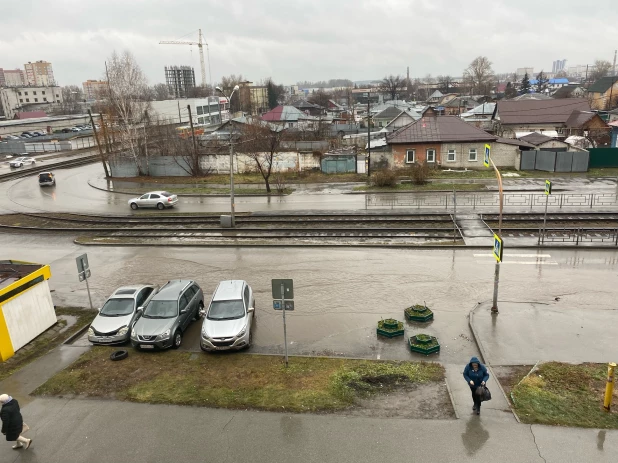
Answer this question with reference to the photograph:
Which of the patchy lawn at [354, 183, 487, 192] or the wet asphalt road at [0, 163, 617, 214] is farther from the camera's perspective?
the patchy lawn at [354, 183, 487, 192]

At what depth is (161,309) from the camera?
13.4 metres

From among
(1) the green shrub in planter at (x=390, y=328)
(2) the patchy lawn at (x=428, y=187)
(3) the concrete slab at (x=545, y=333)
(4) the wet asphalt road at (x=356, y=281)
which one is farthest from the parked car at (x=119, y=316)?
(2) the patchy lawn at (x=428, y=187)

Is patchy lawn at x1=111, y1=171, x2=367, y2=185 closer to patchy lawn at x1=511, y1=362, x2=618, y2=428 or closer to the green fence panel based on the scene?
the green fence panel

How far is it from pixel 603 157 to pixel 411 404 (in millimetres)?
35960

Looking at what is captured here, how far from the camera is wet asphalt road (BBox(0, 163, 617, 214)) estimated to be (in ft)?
97.0

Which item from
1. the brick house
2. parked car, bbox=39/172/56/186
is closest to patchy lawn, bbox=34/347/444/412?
the brick house

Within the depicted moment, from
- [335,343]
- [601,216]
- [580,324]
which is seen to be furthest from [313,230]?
[601,216]

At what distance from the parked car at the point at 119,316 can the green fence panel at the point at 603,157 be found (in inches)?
1440

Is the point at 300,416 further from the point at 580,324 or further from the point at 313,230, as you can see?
the point at 313,230

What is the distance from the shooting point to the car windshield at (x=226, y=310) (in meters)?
13.0

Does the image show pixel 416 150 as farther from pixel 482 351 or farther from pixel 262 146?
pixel 482 351

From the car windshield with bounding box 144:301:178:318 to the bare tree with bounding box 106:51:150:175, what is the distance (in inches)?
1306

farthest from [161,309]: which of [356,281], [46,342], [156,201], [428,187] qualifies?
[428,187]

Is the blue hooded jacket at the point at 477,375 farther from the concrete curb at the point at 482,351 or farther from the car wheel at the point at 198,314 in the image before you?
the car wheel at the point at 198,314
